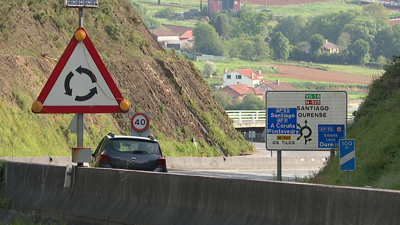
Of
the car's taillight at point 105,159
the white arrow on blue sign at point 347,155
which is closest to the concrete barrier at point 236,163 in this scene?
the car's taillight at point 105,159

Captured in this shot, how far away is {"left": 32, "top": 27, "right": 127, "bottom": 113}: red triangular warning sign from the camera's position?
7.77 meters

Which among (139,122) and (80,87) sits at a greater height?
(80,87)

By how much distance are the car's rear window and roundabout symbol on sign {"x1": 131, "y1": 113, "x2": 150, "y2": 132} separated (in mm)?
5300

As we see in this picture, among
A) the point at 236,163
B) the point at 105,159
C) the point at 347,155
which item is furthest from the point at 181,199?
the point at 236,163

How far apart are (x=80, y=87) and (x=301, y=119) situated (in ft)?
25.9

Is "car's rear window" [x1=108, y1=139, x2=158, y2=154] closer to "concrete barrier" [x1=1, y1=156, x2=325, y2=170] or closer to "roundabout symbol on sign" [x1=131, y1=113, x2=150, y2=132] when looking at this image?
"roundabout symbol on sign" [x1=131, y1=113, x2=150, y2=132]

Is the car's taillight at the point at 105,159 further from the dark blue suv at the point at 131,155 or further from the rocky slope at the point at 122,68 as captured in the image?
the rocky slope at the point at 122,68

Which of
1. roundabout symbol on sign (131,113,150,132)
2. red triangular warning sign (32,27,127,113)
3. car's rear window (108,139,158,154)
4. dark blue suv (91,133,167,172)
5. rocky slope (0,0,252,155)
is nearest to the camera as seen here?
red triangular warning sign (32,27,127,113)

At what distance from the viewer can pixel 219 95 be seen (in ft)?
603

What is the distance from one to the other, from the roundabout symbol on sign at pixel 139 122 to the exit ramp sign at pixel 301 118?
526cm

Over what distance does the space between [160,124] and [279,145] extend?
23822mm

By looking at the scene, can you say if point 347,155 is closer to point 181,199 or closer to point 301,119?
point 301,119

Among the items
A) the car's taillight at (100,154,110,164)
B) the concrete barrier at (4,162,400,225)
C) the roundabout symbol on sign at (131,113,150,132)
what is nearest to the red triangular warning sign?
the concrete barrier at (4,162,400,225)

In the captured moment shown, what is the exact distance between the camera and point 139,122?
18812mm
